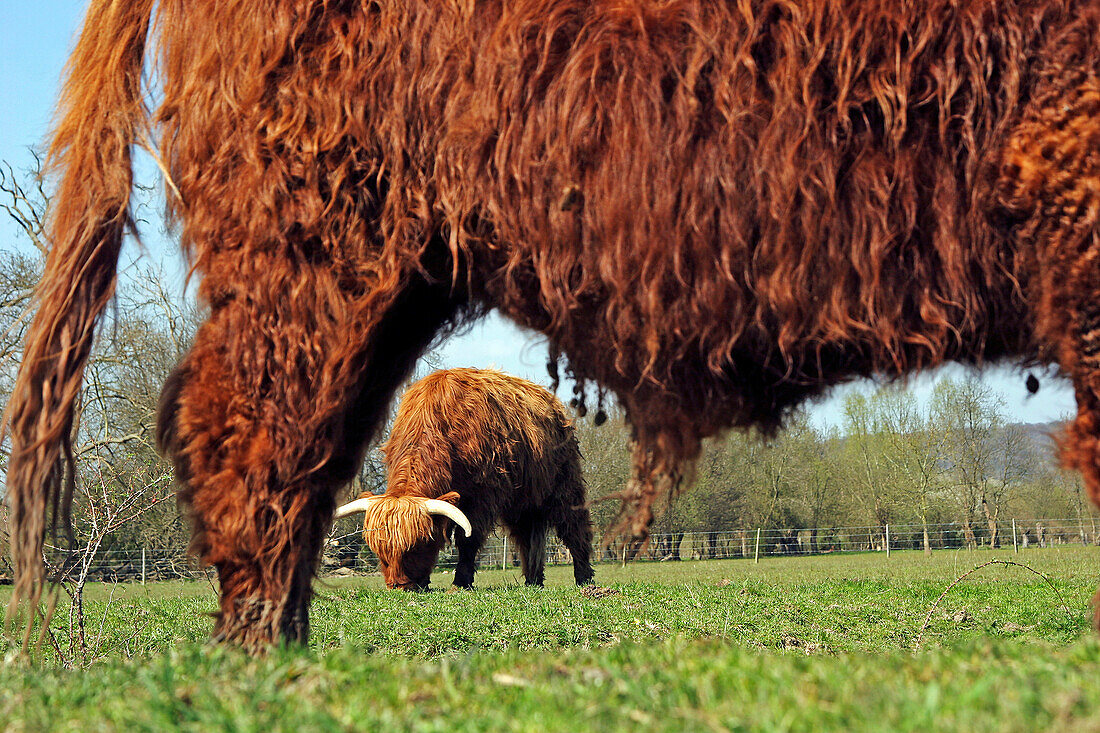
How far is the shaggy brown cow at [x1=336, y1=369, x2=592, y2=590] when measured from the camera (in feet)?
32.2

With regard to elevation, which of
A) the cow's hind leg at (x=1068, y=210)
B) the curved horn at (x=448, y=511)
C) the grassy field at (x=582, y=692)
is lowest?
the grassy field at (x=582, y=692)

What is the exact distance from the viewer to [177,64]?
8.91 ft

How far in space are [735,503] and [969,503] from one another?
29.1 feet

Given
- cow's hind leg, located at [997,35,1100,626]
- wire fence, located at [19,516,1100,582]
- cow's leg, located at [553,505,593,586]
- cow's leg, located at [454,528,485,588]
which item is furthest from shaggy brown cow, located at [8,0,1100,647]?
wire fence, located at [19,516,1100,582]

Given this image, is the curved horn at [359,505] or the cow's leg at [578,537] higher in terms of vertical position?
the curved horn at [359,505]

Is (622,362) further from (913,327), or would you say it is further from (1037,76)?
(1037,76)

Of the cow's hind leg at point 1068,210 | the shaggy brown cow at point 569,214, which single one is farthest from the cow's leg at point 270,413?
the cow's hind leg at point 1068,210

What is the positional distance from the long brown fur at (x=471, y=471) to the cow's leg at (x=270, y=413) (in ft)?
22.2

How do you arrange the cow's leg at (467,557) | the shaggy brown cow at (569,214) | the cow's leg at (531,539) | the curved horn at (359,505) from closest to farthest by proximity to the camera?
the shaggy brown cow at (569,214), the curved horn at (359,505), the cow's leg at (467,557), the cow's leg at (531,539)

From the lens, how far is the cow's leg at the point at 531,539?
12227 millimetres

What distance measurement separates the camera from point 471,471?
10.4 metres

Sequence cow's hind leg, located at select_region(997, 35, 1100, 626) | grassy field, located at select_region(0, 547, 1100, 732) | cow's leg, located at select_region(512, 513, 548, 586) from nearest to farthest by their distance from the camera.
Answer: grassy field, located at select_region(0, 547, 1100, 732) → cow's hind leg, located at select_region(997, 35, 1100, 626) → cow's leg, located at select_region(512, 513, 548, 586)

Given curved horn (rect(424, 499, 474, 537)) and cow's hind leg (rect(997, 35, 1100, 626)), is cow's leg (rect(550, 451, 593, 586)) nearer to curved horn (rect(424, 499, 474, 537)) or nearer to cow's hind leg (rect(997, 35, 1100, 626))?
curved horn (rect(424, 499, 474, 537))

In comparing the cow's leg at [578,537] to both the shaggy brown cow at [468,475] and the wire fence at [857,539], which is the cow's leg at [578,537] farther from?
the wire fence at [857,539]
